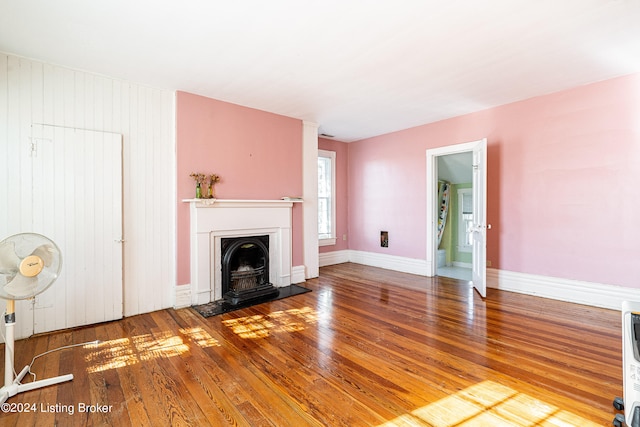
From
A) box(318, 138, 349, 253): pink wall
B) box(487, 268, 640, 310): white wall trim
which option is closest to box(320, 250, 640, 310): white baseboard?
box(487, 268, 640, 310): white wall trim

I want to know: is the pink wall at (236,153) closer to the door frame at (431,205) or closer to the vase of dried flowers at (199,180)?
the vase of dried flowers at (199,180)

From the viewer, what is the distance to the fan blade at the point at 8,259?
1979 mm

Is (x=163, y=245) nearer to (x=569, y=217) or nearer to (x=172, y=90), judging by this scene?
(x=172, y=90)

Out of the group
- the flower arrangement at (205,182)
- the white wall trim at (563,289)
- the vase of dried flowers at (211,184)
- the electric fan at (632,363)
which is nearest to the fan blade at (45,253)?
the flower arrangement at (205,182)

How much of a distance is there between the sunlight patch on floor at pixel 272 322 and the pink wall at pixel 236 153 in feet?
3.55

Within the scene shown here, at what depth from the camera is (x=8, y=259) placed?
2.01 meters

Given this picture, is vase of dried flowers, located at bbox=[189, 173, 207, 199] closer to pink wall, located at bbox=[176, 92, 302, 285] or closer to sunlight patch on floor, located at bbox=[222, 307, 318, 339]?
pink wall, located at bbox=[176, 92, 302, 285]

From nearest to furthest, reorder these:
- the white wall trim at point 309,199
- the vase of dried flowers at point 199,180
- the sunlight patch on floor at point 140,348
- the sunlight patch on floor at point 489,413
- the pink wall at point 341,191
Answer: the sunlight patch on floor at point 489,413 → the sunlight patch on floor at point 140,348 → the vase of dried flowers at point 199,180 → the white wall trim at point 309,199 → the pink wall at point 341,191

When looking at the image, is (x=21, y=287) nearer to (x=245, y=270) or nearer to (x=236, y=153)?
(x=245, y=270)

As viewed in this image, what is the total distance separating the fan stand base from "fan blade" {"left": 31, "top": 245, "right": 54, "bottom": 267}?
79 cm

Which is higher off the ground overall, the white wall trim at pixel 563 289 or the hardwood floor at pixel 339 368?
the white wall trim at pixel 563 289

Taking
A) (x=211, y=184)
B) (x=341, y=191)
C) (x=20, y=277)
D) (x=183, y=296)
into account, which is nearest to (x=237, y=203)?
(x=211, y=184)

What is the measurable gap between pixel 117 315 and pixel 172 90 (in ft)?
8.89

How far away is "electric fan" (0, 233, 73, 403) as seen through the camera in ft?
6.46
